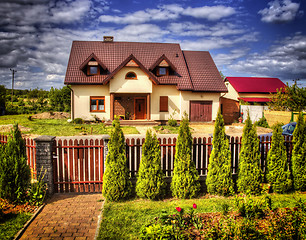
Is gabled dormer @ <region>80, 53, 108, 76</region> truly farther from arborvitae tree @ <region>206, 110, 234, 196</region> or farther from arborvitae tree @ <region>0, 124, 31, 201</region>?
arborvitae tree @ <region>206, 110, 234, 196</region>

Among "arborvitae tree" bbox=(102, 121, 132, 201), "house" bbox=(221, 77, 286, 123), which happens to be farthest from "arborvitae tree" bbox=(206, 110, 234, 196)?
"house" bbox=(221, 77, 286, 123)

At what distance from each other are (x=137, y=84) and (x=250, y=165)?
17.4 meters

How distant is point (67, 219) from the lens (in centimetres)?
554

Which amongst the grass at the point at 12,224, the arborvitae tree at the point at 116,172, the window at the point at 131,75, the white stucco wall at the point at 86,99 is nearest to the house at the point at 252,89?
the window at the point at 131,75

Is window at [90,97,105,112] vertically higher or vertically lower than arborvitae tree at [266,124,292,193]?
higher

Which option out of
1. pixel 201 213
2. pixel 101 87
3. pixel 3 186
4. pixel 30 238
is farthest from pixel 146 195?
pixel 101 87

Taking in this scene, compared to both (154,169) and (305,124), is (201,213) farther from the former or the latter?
(305,124)

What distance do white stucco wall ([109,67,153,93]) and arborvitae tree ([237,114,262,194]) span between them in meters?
16.8

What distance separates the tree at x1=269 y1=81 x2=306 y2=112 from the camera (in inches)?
910

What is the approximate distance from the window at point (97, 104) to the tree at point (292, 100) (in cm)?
1792

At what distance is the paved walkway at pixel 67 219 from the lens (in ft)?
16.2

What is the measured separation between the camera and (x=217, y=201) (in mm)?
6438

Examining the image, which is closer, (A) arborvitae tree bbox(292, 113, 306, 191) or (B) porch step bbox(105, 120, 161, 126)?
(A) arborvitae tree bbox(292, 113, 306, 191)

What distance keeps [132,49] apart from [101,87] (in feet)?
20.1
